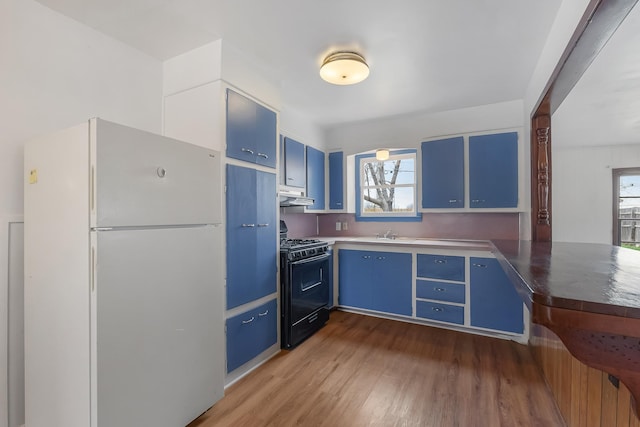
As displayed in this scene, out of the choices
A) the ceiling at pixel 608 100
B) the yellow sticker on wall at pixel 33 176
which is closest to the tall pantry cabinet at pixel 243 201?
the yellow sticker on wall at pixel 33 176

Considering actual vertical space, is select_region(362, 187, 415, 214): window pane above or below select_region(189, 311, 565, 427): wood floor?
above

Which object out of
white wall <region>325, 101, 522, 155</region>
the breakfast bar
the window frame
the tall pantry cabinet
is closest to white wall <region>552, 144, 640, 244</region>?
the window frame

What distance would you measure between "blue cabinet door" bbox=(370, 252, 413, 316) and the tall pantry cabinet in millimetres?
1403

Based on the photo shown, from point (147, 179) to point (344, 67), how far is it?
5.24 ft

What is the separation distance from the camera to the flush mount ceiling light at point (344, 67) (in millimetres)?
2153

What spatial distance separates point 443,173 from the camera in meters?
3.48

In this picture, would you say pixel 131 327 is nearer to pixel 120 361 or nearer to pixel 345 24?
pixel 120 361

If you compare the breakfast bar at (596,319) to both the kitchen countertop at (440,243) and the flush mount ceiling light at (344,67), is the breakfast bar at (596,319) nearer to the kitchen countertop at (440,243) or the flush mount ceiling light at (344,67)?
the flush mount ceiling light at (344,67)

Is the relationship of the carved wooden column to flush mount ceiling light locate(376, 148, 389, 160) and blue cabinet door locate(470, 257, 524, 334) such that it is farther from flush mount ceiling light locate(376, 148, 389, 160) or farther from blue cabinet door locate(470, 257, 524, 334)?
flush mount ceiling light locate(376, 148, 389, 160)

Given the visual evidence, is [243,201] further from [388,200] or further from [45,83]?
[388,200]

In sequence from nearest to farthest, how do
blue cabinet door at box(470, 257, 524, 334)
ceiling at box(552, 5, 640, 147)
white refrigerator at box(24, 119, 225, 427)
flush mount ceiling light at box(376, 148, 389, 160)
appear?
1. white refrigerator at box(24, 119, 225, 427)
2. ceiling at box(552, 5, 640, 147)
3. blue cabinet door at box(470, 257, 524, 334)
4. flush mount ceiling light at box(376, 148, 389, 160)

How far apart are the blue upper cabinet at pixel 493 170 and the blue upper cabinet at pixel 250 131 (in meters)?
2.31

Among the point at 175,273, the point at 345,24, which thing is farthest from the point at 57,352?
the point at 345,24

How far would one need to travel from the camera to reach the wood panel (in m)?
1.13
